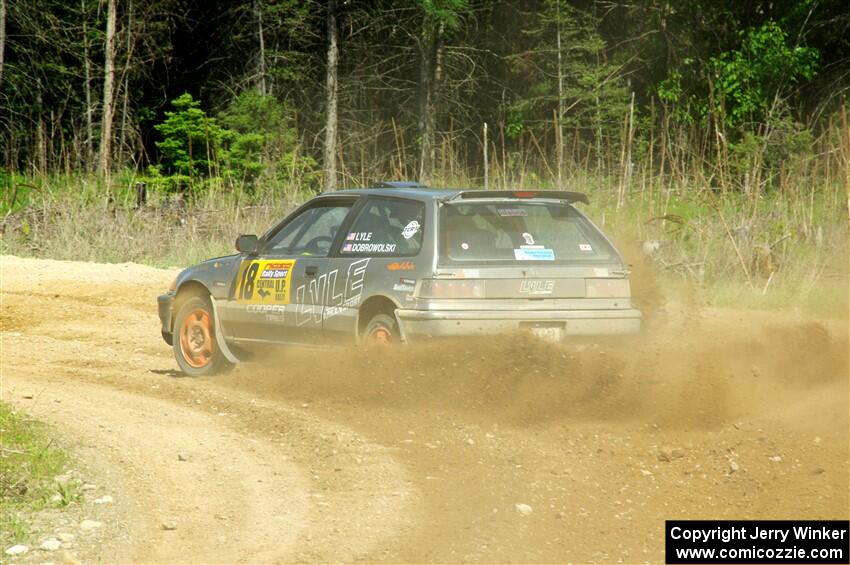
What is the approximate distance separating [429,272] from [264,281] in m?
2.01

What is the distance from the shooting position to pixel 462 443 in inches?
319

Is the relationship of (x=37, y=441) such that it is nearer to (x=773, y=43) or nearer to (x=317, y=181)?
(x=773, y=43)

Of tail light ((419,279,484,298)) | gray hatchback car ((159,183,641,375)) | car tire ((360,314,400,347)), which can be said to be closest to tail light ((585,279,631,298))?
gray hatchback car ((159,183,641,375))

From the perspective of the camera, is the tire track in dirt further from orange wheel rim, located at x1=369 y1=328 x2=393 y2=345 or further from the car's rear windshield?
the car's rear windshield

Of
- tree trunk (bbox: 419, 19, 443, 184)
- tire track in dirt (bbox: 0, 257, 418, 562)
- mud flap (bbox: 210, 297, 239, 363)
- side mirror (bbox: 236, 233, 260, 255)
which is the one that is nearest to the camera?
tire track in dirt (bbox: 0, 257, 418, 562)

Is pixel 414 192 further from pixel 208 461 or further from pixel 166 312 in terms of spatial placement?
pixel 208 461

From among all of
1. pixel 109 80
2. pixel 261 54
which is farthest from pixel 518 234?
pixel 109 80

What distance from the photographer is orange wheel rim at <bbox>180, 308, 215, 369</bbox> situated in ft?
36.7

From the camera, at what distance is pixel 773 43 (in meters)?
→ 30.3

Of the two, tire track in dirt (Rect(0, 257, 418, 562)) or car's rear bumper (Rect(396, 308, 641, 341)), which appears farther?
car's rear bumper (Rect(396, 308, 641, 341))

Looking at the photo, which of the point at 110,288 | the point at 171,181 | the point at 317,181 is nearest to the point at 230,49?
the point at 317,181

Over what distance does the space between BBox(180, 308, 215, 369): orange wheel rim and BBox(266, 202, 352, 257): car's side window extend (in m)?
0.96

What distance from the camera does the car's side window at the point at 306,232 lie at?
10.5 m

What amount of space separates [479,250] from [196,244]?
40.6 feet
